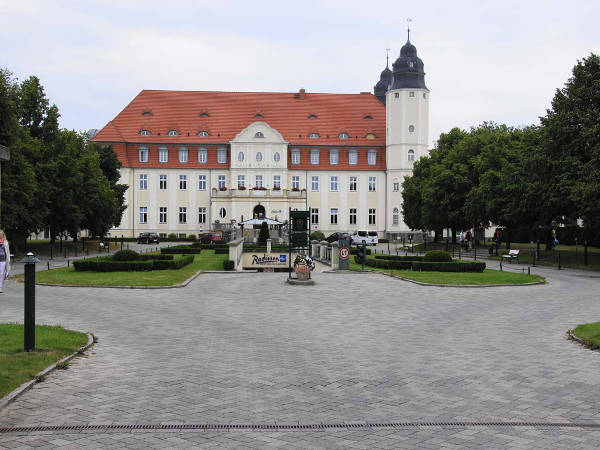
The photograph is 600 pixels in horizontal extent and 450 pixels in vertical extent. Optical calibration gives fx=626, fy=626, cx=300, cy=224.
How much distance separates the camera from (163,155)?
81500mm

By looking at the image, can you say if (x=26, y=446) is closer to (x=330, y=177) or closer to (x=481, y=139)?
(x=481, y=139)

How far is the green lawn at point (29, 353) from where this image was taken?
9172 millimetres

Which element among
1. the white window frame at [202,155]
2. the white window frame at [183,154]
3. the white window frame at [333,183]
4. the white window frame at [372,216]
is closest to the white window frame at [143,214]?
the white window frame at [183,154]

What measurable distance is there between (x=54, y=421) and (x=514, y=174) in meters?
40.6

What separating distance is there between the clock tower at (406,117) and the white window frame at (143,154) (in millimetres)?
31347

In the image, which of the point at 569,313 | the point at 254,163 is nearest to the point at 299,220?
the point at 569,313

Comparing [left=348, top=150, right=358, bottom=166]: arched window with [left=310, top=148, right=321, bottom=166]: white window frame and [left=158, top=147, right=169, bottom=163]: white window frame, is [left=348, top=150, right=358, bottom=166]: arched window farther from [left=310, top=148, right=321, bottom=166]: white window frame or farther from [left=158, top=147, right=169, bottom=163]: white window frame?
[left=158, top=147, right=169, bottom=163]: white window frame

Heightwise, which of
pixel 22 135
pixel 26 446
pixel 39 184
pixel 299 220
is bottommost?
pixel 26 446

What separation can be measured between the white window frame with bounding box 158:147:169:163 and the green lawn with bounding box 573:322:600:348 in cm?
7180

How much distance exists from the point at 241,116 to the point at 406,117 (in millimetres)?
21900

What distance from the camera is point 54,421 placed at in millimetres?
7512

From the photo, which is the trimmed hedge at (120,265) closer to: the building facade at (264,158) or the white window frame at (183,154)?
the building facade at (264,158)

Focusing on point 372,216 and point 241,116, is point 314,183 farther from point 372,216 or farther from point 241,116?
point 241,116

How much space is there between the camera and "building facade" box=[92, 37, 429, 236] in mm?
80062
